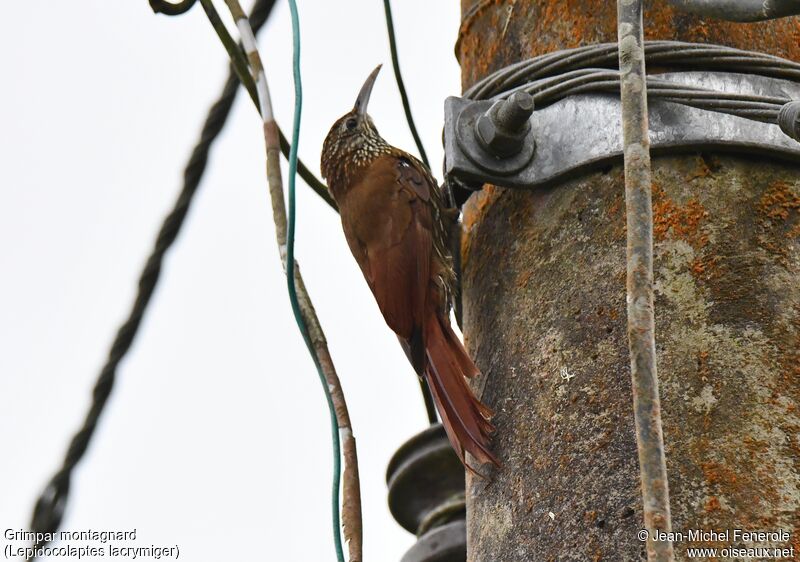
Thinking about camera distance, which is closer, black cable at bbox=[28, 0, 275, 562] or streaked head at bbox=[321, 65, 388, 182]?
black cable at bbox=[28, 0, 275, 562]

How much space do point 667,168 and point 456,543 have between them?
142 centimetres

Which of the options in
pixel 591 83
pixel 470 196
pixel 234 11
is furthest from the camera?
pixel 234 11

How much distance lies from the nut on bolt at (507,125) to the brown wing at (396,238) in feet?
2.72

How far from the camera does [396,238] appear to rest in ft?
12.2

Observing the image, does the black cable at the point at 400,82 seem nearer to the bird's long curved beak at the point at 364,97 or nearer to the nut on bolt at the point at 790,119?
the bird's long curved beak at the point at 364,97

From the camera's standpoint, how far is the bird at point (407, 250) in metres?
2.97

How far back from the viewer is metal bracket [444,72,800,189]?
235 cm

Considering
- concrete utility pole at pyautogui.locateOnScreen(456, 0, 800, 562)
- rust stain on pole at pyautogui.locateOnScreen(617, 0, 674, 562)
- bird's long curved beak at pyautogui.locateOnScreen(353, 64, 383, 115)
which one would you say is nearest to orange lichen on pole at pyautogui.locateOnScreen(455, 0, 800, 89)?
concrete utility pole at pyautogui.locateOnScreen(456, 0, 800, 562)

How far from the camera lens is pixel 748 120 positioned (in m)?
2.36

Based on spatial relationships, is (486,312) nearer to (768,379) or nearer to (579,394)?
(579,394)

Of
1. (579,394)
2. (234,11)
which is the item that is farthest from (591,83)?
(234,11)

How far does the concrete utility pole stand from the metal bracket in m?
0.03

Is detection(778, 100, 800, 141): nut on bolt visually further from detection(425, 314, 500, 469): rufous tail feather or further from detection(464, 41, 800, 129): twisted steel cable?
detection(425, 314, 500, 469): rufous tail feather

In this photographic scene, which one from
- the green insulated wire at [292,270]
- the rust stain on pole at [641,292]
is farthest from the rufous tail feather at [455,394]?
the rust stain on pole at [641,292]
